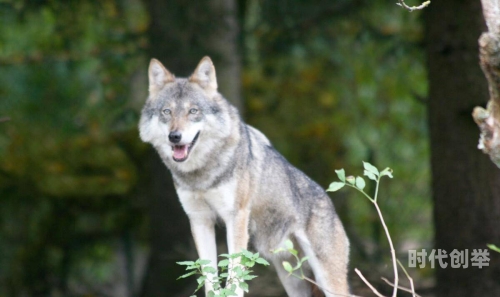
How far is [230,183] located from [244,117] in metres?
4.67

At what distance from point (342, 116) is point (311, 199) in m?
7.27

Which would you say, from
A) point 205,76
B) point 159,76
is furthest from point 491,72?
point 159,76

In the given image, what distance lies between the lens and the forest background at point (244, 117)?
764 centimetres

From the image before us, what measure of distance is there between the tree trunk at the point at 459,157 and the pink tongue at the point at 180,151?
132 inches

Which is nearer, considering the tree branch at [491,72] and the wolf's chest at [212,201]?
the tree branch at [491,72]

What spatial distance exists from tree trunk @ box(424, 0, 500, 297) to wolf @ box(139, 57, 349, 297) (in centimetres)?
189

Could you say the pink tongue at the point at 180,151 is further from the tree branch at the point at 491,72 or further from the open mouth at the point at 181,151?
the tree branch at the point at 491,72

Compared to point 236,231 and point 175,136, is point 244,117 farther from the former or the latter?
point 175,136

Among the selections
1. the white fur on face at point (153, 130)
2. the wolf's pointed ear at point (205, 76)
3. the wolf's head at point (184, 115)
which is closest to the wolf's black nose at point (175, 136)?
the wolf's head at point (184, 115)

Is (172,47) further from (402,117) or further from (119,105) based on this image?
(402,117)

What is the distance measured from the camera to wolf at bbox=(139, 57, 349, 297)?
5.48 metres

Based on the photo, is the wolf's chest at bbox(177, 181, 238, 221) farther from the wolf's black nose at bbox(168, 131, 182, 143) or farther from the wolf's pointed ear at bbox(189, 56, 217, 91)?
the wolf's pointed ear at bbox(189, 56, 217, 91)

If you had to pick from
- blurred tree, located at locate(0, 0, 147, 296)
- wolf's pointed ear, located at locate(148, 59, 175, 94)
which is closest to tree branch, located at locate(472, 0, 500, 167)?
wolf's pointed ear, located at locate(148, 59, 175, 94)

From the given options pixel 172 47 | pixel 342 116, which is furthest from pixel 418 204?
pixel 172 47
